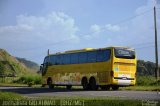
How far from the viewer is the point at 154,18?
161 feet

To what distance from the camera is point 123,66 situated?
35.0 m

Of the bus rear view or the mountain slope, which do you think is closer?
the bus rear view

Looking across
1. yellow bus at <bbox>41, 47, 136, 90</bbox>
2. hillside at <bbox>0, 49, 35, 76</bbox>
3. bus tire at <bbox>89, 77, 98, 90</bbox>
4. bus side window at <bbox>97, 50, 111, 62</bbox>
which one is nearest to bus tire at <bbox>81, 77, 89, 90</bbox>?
yellow bus at <bbox>41, 47, 136, 90</bbox>

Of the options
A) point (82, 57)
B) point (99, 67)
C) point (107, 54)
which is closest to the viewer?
point (107, 54)

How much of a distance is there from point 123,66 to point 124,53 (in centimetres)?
106

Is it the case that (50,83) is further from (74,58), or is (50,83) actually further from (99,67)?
(99,67)

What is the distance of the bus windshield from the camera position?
113ft

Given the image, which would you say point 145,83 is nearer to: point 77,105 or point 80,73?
point 80,73

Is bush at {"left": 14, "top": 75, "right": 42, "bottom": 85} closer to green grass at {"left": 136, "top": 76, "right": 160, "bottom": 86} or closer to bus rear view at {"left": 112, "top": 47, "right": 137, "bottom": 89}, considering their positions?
green grass at {"left": 136, "top": 76, "right": 160, "bottom": 86}

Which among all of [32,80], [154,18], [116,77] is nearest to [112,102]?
[116,77]

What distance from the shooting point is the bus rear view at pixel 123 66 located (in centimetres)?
3438

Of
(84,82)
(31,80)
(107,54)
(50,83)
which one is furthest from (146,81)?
(31,80)

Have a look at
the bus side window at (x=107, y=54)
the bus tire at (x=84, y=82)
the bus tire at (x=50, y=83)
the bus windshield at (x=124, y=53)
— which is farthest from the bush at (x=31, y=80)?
the bus windshield at (x=124, y=53)

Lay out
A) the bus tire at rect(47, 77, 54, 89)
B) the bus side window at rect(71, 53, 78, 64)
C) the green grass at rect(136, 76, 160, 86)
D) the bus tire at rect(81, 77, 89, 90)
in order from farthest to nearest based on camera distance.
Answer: the bus tire at rect(47, 77, 54, 89), the green grass at rect(136, 76, 160, 86), the bus side window at rect(71, 53, 78, 64), the bus tire at rect(81, 77, 89, 90)
